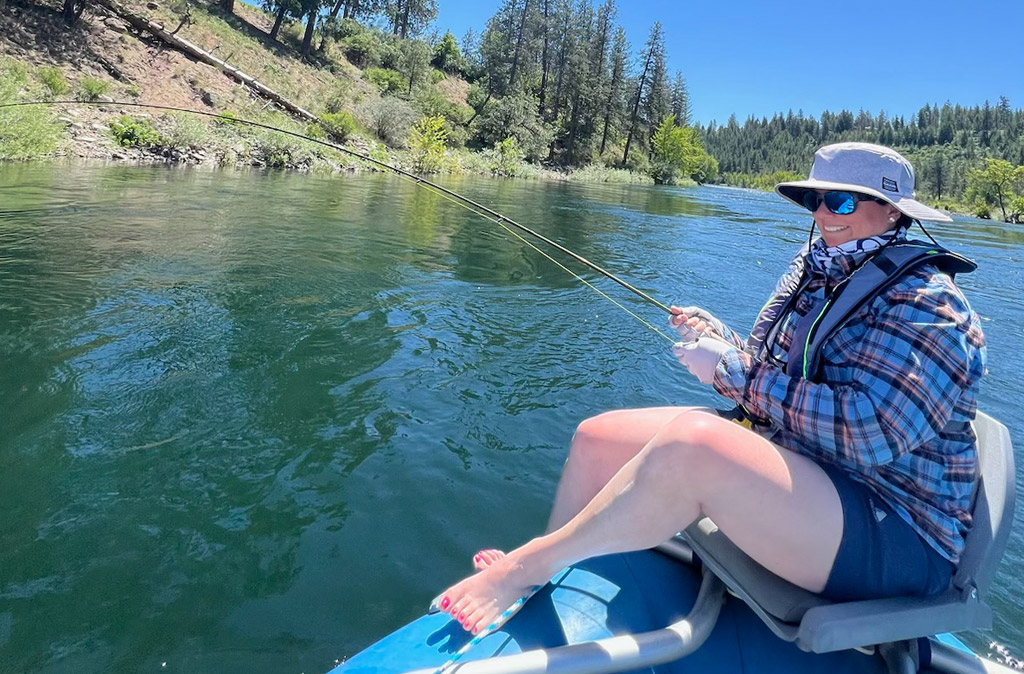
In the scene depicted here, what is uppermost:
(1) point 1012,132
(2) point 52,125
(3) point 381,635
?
A: (1) point 1012,132

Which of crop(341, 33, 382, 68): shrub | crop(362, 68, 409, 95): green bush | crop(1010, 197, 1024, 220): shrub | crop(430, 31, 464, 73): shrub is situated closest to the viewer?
crop(1010, 197, 1024, 220): shrub

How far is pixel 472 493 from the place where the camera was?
3.31 m

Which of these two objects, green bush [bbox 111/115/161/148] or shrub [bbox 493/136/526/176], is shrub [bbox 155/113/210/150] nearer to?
green bush [bbox 111/115/161/148]

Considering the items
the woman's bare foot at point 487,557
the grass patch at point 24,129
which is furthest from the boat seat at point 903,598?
the grass patch at point 24,129

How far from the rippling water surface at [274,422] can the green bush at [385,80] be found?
128 feet

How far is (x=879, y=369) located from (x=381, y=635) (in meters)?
1.93

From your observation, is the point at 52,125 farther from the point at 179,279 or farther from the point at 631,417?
the point at 631,417

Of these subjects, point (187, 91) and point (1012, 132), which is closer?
point (187, 91)

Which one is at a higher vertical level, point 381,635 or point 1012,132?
point 1012,132

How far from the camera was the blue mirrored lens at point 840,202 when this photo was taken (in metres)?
1.97

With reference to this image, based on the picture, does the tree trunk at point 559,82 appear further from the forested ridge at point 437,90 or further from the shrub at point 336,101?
the shrub at point 336,101

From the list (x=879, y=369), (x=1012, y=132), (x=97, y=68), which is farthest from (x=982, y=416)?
(x=1012, y=132)

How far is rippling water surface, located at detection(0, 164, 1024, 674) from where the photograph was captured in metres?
2.37

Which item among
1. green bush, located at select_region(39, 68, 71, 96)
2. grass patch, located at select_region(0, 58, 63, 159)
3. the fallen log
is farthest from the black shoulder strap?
the fallen log
